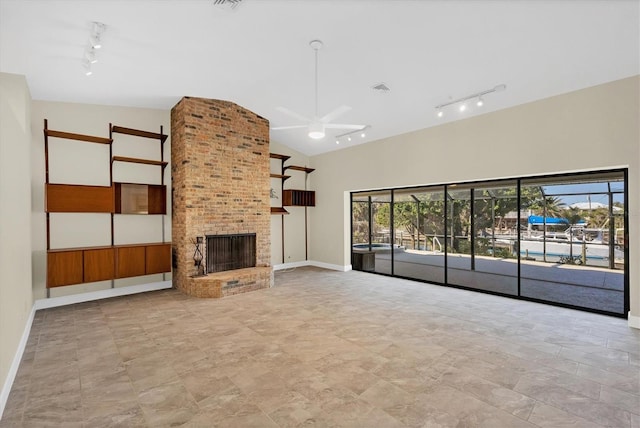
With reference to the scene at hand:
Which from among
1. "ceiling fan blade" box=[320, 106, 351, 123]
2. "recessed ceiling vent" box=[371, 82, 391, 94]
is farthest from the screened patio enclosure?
"ceiling fan blade" box=[320, 106, 351, 123]

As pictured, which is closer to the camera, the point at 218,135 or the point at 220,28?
the point at 220,28

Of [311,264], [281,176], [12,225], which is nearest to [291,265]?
[311,264]

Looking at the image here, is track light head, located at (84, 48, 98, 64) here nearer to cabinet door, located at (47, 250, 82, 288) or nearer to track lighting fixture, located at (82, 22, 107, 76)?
track lighting fixture, located at (82, 22, 107, 76)

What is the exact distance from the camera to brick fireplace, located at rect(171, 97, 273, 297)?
6.21 m

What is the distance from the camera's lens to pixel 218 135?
21.7 ft

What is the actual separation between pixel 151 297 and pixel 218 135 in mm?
3461

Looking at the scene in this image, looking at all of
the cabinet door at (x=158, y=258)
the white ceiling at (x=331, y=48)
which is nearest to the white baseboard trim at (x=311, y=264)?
the cabinet door at (x=158, y=258)

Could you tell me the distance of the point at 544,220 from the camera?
7020mm

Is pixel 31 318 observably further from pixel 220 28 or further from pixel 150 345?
pixel 220 28

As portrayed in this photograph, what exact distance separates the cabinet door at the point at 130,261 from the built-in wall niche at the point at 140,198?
2.50ft

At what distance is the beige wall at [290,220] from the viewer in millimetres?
8734

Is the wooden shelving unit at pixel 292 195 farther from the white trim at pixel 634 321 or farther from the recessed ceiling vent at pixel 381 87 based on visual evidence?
the white trim at pixel 634 321

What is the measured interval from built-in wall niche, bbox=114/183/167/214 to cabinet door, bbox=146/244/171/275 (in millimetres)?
745

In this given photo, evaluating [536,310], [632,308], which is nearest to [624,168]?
[632,308]
